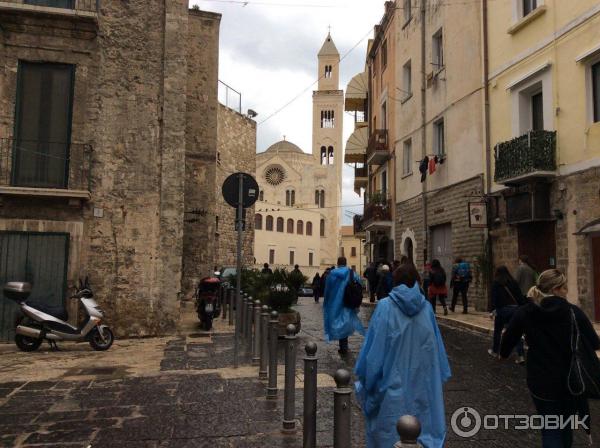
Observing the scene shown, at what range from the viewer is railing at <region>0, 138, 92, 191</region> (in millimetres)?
10656

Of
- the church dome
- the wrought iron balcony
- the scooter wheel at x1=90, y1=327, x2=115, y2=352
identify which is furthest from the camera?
the church dome

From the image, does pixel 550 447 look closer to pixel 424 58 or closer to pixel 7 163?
pixel 7 163

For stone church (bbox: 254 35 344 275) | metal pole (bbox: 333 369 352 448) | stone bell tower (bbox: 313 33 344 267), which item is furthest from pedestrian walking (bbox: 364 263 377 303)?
stone bell tower (bbox: 313 33 344 267)

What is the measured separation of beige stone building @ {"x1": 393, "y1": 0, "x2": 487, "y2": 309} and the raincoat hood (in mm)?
13279

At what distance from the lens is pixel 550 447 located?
11.6ft

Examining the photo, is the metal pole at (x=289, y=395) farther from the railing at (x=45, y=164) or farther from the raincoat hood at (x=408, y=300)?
the railing at (x=45, y=164)

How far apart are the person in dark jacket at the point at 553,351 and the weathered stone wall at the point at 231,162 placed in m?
27.9

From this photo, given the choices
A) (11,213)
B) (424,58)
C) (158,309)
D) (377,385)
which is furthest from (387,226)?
(377,385)

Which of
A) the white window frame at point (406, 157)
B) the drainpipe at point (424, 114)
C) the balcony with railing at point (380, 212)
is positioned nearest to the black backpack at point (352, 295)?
the drainpipe at point (424, 114)

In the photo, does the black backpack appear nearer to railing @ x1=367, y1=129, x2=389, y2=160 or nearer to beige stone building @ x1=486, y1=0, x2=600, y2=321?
beige stone building @ x1=486, y1=0, x2=600, y2=321

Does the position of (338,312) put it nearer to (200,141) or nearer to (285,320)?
(285,320)

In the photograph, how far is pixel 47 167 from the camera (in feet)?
35.8

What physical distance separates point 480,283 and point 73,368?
484 inches

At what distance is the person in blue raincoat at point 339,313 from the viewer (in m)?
9.00
